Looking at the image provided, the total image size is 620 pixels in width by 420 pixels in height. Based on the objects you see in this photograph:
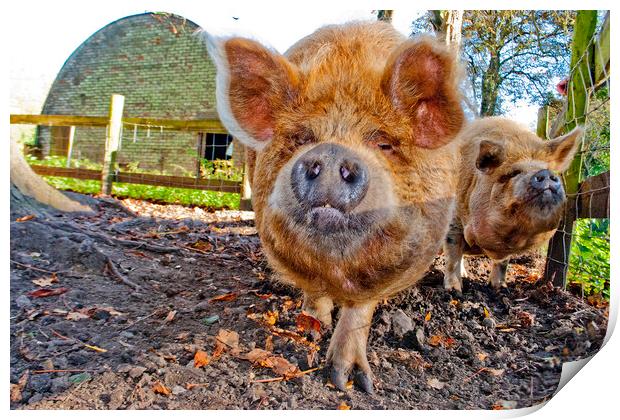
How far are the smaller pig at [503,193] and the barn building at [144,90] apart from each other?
0.97 m

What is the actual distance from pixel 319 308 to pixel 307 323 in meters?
0.11

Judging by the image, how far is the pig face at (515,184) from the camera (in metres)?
1.74

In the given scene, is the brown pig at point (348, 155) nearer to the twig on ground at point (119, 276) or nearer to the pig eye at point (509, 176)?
the pig eye at point (509, 176)

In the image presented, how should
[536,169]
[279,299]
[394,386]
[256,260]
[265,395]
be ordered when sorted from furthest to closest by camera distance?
[256,260], [279,299], [536,169], [394,386], [265,395]

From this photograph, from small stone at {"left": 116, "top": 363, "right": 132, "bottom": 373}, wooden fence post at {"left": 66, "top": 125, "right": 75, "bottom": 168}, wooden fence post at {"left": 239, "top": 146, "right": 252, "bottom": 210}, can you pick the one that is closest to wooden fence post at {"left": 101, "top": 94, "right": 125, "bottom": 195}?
wooden fence post at {"left": 66, "top": 125, "right": 75, "bottom": 168}

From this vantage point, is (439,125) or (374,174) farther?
(439,125)

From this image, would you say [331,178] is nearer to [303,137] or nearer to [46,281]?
[303,137]

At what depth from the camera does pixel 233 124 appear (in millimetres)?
1665

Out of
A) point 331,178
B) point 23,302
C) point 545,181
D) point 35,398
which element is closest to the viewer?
point 331,178

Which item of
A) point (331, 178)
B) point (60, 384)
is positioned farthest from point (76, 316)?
point (331, 178)

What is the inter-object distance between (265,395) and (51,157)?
44.8 inches

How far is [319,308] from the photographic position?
1.96 meters

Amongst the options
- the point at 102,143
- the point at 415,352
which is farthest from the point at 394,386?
the point at 102,143

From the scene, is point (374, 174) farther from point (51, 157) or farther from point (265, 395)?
point (51, 157)
